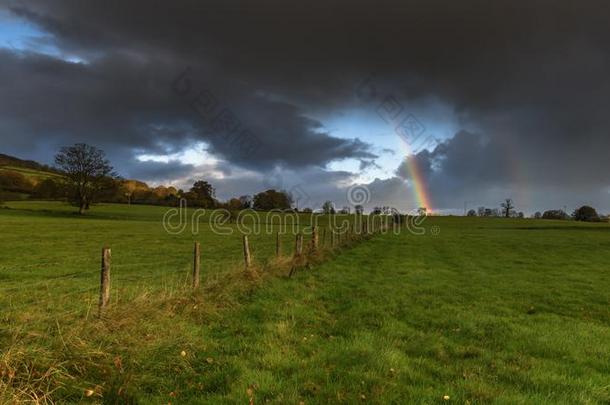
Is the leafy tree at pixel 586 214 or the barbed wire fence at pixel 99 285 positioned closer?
the barbed wire fence at pixel 99 285

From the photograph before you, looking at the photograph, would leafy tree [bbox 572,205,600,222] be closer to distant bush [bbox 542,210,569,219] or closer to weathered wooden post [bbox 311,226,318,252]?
distant bush [bbox 542,210,569,219]

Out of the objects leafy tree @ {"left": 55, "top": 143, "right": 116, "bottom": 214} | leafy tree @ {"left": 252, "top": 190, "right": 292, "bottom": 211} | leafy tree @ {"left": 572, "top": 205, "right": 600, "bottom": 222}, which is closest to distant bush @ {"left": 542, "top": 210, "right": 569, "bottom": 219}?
leafy tree @ {"left": 572, "top": 205, "right": 600, "bottom": 222}

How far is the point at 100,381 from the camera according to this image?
6.48m

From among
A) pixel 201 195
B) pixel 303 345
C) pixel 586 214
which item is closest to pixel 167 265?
pixel 303 345

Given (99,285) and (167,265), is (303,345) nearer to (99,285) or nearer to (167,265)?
(99,285)

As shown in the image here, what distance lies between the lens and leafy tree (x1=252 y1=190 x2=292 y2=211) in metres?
149

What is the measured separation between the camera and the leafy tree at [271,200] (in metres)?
149

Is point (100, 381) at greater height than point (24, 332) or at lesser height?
lesser

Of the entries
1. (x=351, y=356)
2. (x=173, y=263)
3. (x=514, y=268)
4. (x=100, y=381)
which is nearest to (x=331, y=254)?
(x=173, y=263)

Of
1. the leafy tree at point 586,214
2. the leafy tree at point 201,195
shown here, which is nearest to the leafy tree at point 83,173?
the leafy tree at point 201,195

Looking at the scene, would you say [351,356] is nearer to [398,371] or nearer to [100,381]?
[398,371]

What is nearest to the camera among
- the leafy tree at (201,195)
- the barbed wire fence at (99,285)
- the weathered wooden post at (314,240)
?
the barbed wire fence at (99,285)

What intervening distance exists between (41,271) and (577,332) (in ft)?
70.3

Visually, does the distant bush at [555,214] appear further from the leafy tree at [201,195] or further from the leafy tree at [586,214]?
the leafy tree at [201,195]
